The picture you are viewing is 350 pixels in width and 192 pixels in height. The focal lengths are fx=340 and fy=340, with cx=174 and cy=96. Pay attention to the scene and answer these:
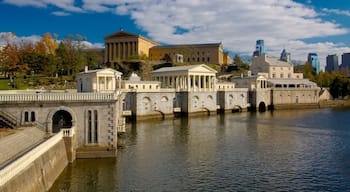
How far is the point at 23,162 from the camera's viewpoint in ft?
64.5

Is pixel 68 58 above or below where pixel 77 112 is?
above

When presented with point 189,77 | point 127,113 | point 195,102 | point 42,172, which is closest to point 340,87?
point 189,77

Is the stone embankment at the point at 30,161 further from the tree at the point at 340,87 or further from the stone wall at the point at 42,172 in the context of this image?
the tree at the point at 340,87

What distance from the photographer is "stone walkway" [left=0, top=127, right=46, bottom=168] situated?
21.3 m

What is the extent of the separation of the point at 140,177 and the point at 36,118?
11.5 m

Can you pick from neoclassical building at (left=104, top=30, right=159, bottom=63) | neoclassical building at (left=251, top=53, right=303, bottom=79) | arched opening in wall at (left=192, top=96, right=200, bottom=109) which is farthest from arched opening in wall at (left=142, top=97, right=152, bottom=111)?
neoclassical building at (left=104, top=30, right=159, bottom=63)

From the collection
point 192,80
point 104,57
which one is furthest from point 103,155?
point 104,57

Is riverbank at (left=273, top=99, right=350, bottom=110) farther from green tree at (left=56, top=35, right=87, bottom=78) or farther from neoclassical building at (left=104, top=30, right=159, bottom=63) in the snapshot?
neoclassical building at (left=104, top=30, right=159, bottom=63)

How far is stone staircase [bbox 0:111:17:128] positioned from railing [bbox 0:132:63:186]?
19.7 feet

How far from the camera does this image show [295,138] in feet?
157

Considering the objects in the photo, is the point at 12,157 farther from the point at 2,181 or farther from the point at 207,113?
the point at 207,113

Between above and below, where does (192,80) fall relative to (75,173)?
above

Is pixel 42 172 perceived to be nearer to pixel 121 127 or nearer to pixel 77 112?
pixel 77 112

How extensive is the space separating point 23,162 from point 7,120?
42.4 ft
